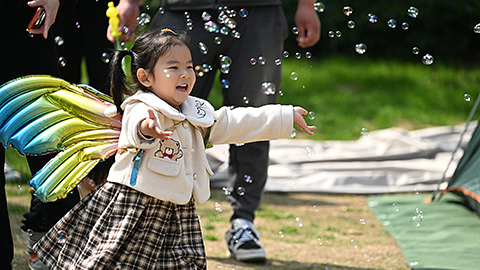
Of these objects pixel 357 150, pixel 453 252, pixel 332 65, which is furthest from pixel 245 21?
pixel 332 65

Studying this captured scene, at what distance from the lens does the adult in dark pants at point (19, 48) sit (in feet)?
Answer: 6.09

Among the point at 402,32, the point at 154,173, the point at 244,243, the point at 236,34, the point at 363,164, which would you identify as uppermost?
the point at 236,34

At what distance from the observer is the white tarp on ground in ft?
12.6

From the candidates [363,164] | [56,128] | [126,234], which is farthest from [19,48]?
[363,164]

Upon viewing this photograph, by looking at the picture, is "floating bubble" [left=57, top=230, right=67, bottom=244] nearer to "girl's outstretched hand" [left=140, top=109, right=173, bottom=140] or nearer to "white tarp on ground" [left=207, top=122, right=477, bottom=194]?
"girl's outstretched hand" [left=140, top=109, right=173, bottom=140]

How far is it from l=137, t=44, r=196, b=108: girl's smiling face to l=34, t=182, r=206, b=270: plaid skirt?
30 centimetres

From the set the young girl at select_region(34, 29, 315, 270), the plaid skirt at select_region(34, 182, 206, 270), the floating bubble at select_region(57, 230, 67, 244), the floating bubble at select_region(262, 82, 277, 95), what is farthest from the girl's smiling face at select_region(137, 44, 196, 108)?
the floating bubble at select_region(262, 82, 277, 95)

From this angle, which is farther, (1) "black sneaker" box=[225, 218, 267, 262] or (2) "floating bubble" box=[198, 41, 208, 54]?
(1) "black sneaker" box=[225, 218, 267, 262]

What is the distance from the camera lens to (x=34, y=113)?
1.84 meters

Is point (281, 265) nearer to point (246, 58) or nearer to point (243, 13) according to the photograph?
point (246, 58)

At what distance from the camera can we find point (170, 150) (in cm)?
171

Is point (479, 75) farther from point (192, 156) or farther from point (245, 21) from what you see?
point (192, 156)

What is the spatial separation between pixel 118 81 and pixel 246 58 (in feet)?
2.50

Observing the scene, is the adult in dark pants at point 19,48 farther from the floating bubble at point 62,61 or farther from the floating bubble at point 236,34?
the floating bubble at point 236,34
